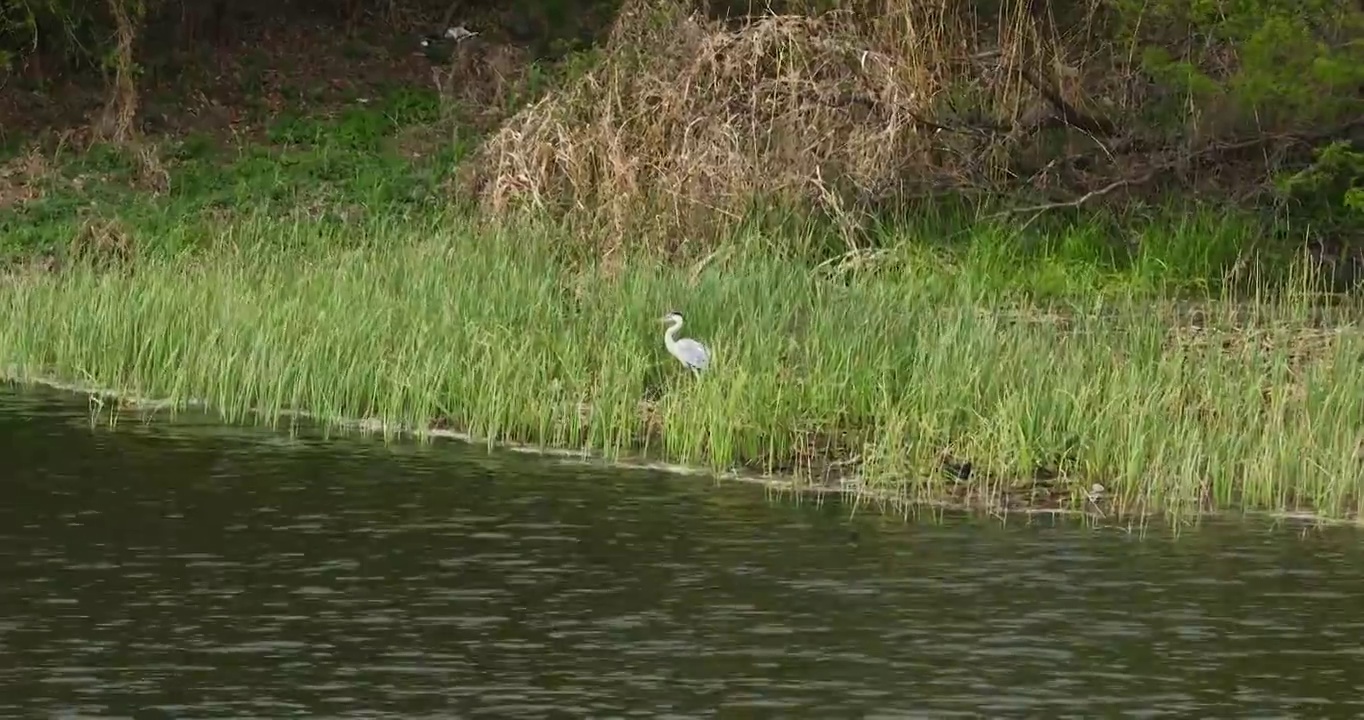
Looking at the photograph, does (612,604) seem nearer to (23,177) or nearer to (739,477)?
(739,477)

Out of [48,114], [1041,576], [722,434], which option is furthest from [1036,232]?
[48,114]

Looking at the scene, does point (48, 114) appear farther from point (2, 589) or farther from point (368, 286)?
point (2, 589)

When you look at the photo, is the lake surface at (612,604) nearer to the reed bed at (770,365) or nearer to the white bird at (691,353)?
the reed bed at (770,365)

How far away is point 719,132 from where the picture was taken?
1947cm

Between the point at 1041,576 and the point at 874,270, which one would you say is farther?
the point at 874,270

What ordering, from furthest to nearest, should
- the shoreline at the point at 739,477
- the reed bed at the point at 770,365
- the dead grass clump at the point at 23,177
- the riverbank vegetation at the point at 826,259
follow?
the dead grass clump at the point at 23,177 < the riverbank vegetation at the point at 826,259 < the reed bed at the point at 770,365 < the shoreline at the point at 739,477

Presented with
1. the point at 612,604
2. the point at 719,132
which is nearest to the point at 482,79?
the point at 719,132

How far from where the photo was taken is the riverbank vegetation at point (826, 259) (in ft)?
44.7

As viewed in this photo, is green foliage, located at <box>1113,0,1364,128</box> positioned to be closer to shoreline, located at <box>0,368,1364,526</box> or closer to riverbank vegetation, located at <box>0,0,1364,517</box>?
riverbank vegetation, located at <box>0,0,1364,517</box>

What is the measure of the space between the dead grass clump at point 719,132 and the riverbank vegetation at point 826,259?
0.11ft

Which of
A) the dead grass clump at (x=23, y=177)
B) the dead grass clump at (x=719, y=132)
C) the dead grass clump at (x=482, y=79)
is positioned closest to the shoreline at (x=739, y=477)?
the dead grass clump at (x=719, y=132)

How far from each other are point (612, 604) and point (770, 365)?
4331 mm

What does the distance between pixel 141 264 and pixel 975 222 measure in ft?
21.9

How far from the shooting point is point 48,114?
28.6 m
